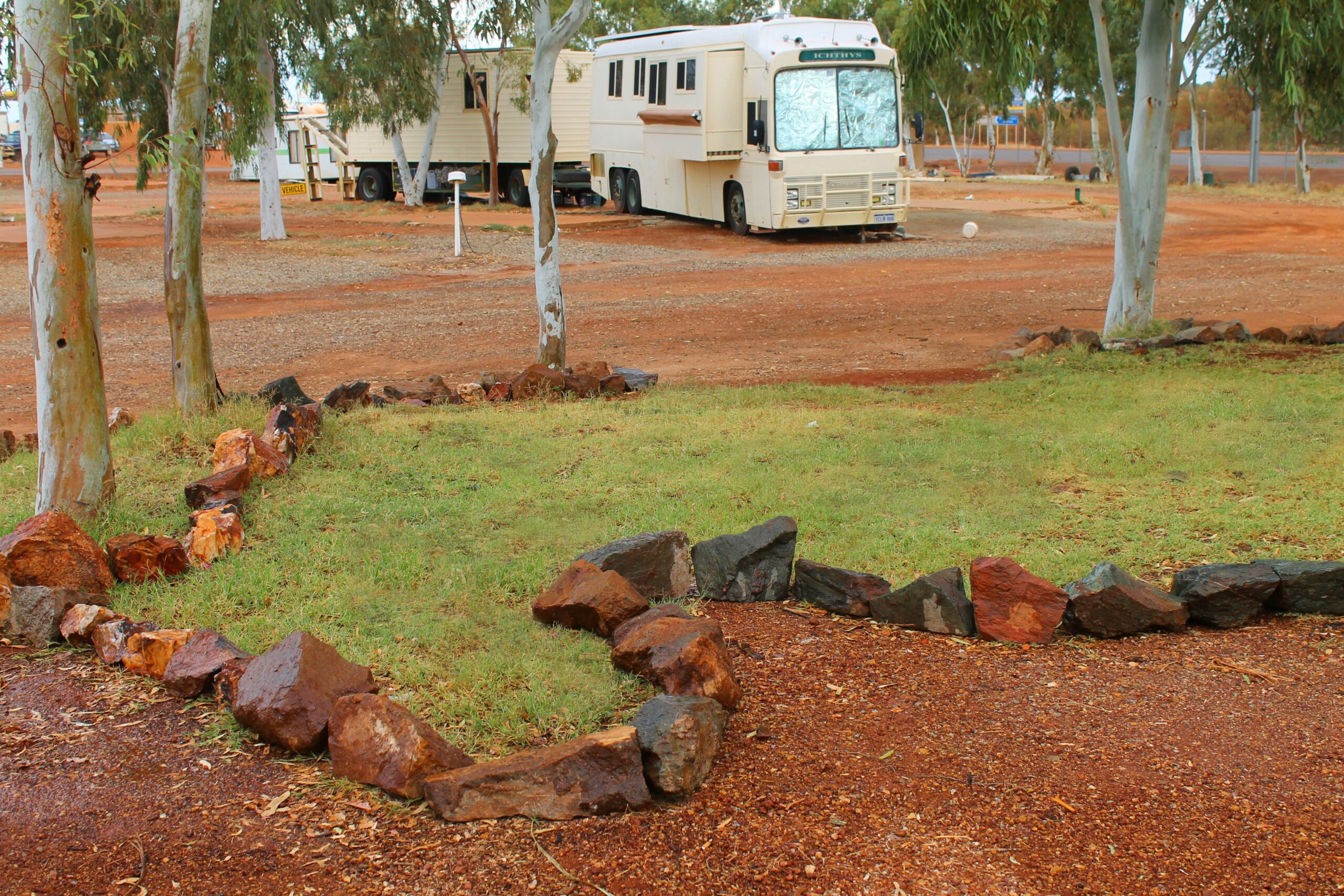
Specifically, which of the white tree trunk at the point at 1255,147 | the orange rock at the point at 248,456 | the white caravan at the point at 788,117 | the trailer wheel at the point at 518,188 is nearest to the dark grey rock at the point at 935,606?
the orange rock at the point at 248,456

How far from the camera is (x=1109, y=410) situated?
8477mm

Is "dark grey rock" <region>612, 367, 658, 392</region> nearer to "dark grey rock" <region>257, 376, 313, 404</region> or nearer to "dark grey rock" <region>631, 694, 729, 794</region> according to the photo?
"dark grey rock" <region>257, 376, 313, 404</region>

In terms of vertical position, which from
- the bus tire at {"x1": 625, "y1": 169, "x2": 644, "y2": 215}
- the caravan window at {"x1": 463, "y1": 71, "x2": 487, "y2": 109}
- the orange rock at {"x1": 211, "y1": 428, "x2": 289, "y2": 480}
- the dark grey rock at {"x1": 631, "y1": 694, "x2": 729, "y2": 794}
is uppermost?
the caravan window at {"x1": 463, "y1": 71, "x2": 487, "y2": 109}

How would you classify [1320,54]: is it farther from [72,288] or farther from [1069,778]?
[72,288]

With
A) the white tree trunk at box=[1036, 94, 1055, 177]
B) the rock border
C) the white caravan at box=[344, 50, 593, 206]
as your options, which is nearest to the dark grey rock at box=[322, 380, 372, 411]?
the rock border

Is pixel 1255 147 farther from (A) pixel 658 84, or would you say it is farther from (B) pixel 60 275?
(B) pixel 60 275

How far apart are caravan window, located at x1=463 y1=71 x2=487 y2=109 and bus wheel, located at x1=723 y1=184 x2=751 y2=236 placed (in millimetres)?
10029

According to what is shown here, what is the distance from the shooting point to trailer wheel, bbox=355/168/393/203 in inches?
1419

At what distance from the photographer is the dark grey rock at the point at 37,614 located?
457 centimetres

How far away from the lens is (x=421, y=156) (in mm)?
32969

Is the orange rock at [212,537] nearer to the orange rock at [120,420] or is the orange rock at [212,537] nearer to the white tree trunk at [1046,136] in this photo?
the orange rock at [120,420]

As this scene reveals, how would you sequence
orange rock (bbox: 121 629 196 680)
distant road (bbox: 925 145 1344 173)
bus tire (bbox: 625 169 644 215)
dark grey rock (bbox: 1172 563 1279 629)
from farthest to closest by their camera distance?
distant road (bbox: 925 145 1344 173) < bus tire (bbox: 625 169 644 215) < dark grey rock (bbox: 1172 563 1279 629) < orange rock (bbox: 121 629 196 680)

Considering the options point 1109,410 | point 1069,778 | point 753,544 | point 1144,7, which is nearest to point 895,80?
point 1144,7

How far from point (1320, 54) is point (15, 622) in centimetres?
1108
